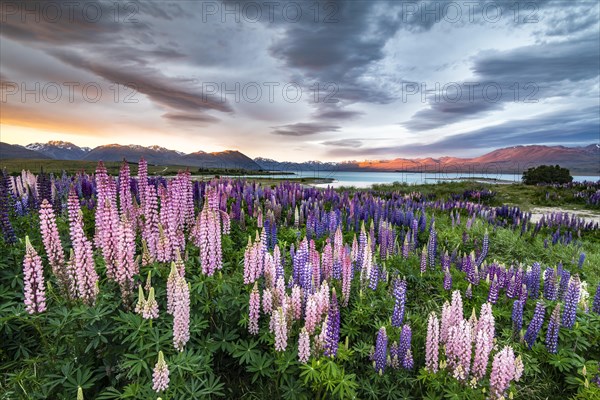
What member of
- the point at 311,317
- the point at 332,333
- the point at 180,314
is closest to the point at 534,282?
the point at 332,333

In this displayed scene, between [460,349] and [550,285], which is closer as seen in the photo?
[460,349]

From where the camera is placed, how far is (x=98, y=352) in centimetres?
418

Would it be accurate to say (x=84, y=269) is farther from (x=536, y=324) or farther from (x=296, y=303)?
(x=536, y=324)

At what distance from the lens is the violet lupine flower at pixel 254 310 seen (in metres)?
Result: 4.26

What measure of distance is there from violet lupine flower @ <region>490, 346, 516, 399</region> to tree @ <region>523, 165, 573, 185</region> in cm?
3523

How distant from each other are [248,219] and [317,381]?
21.8ft

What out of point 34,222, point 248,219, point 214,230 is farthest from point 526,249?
point 34,222

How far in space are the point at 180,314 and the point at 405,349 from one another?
3012 millimetres

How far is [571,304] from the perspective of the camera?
5293mm

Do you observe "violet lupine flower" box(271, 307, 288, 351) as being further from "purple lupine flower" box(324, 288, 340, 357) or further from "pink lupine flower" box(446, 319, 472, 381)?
"pink lupine flower" box(446, 319, 472, 381)

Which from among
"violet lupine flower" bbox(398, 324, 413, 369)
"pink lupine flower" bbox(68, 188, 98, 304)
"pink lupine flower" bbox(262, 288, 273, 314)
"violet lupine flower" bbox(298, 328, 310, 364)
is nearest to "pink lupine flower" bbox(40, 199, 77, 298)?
"pink lupine flower" bbox(68, 188, 98, 304)

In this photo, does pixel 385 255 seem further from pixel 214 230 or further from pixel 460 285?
pixel 214 230

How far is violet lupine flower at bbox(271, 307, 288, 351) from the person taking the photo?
3804mm

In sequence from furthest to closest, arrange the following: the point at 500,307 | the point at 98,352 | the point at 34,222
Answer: the point at 34,222
the point at 500,307
the point at 98,352
